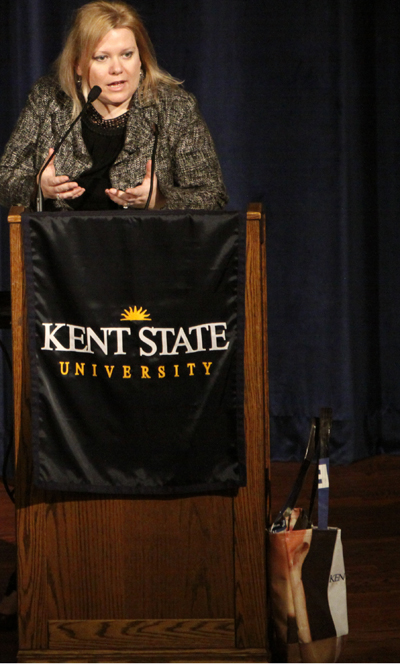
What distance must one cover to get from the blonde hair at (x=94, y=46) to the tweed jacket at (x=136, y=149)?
3 cm

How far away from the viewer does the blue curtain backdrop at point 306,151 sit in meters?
3.47

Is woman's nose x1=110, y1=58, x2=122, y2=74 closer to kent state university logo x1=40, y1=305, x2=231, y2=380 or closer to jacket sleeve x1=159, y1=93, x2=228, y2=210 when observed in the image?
jacket sleeve x1=159, y1=93, x2=228, y2=210

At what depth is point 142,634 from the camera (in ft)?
5.68

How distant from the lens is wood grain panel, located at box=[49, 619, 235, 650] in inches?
67.9

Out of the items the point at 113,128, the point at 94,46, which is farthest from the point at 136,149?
the point at 94,46

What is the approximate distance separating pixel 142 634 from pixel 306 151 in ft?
7.51

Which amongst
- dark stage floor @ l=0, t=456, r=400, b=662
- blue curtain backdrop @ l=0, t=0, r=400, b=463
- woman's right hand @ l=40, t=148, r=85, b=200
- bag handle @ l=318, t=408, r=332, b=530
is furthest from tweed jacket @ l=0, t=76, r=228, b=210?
blue curtain backdrop @ l=0, t=0, r=400, b=463

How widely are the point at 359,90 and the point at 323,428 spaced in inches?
80.9

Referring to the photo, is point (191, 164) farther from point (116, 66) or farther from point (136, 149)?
point (116, 66)

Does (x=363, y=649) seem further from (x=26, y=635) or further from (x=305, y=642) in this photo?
(x=26, y=635)

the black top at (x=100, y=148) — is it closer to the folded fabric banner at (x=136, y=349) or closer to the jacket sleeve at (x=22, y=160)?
the jacket sleeve at (x=22, y=160)

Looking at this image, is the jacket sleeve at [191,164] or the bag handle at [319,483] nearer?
the bag handle at [319,483]

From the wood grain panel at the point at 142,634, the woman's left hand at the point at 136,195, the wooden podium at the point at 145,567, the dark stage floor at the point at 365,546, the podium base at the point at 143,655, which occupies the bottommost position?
the dark stage floor at the point at 365,546

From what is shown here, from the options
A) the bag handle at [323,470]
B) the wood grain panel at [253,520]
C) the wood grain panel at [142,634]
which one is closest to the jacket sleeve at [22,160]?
the wood grain panel at [253,520]
